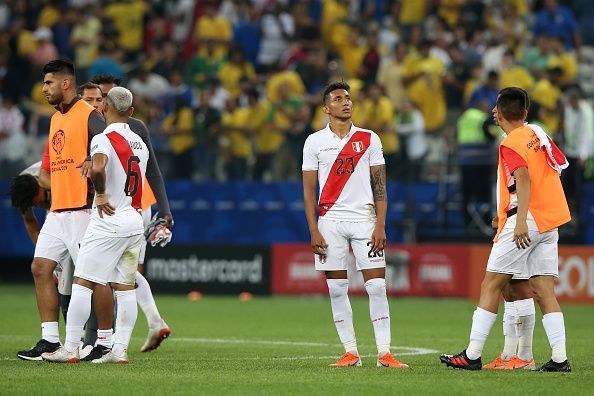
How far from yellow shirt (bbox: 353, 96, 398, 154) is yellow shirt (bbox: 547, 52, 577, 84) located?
3493 mm

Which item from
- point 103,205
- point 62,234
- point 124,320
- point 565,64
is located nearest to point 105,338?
point 124,320

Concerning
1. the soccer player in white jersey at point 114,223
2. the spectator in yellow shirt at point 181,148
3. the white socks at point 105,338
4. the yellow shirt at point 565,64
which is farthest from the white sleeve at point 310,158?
the yellow shirt at point 565,64

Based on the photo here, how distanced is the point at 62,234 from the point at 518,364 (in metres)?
4.15

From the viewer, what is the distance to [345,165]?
11.1 meters

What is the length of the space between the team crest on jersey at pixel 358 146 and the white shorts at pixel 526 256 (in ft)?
4.91

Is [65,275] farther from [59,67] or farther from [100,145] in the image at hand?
[59,67]

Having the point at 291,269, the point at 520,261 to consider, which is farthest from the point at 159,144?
the point at 520,261

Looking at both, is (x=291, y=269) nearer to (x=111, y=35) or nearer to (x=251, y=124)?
(x=251, y=124)

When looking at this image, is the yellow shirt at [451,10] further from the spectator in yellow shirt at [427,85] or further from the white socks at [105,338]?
the white socks at [105,338]

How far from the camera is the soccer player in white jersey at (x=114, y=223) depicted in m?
10.8

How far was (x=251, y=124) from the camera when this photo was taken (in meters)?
22.0

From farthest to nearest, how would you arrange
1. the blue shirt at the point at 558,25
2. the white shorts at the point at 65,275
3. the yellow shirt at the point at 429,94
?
1. the blue shirt at the point at 558,25
2. the yellow shirt at the point at 429,94
3. the white shorts at the point at 65,275

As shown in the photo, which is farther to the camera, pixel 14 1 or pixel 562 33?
pixel 14 1

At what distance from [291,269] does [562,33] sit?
7715mm
